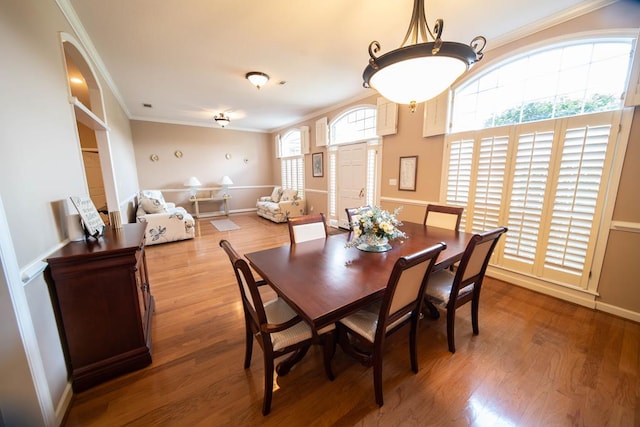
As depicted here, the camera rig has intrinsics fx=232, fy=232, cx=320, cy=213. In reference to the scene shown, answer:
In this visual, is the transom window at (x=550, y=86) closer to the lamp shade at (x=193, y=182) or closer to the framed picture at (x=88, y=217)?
the framed picture at (x=88, y=217)

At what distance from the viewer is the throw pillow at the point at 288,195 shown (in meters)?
6.43

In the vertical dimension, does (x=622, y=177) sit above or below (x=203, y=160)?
below

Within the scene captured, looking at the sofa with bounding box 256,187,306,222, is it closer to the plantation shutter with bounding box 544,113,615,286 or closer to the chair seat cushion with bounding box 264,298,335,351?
the chair seat cushion with bounding box 264,298,335,351

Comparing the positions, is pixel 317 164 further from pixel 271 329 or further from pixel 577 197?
pixel 271 329

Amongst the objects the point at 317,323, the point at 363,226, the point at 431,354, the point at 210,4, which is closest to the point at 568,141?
the point at 363,226

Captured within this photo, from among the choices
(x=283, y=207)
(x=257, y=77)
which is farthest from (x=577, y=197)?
(x=283, y=207)

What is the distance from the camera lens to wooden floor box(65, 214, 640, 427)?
1.30m

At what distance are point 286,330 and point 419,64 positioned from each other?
174 centimetres

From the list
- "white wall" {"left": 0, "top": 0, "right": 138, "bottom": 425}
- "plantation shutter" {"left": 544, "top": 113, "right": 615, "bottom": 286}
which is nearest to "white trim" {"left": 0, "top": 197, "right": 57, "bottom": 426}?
"white wall" {"left": 0, "top": 0, "right": 138, "bottom": 425}

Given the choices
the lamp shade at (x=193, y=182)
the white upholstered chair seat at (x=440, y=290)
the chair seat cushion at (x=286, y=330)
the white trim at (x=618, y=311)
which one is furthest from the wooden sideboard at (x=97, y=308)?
the lamp shade at (x=193, y=182)

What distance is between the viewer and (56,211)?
1.48 m

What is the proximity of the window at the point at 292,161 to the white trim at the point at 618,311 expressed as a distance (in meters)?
5.57

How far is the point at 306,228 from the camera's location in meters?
2.21

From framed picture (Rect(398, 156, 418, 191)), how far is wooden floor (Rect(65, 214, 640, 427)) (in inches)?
78.6
